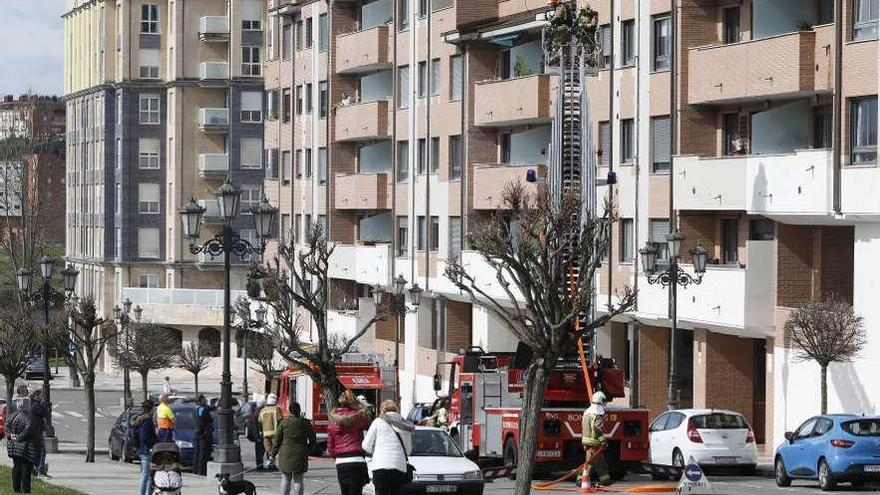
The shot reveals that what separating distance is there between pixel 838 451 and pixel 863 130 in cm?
1067

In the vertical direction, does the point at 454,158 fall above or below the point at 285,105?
below

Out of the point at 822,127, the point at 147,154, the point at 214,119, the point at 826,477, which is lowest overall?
the point at 826,477

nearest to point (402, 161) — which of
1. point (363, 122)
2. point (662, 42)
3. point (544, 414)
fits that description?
point (363, 122)

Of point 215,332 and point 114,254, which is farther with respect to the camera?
point 114,254

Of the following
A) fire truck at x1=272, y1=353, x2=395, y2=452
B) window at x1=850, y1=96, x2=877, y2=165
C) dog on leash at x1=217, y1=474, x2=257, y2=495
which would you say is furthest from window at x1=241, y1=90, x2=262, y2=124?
dog on leash at x1=217, y1=474, x2=257, y2=495

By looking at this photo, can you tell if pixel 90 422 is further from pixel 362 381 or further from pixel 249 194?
pixel 249 194

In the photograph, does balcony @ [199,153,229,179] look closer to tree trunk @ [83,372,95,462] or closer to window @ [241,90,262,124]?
window @ [241,90,262,124]

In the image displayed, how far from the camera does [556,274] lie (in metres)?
29.4

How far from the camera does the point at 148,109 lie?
120m

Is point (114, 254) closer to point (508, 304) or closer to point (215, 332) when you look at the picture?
point (215, 332)

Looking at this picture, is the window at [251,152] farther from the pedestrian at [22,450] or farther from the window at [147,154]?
the pedestrian at [22,450]

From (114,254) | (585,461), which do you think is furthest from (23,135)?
(585,461)

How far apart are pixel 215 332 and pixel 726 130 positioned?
6530cm

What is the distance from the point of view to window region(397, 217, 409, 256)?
7288 centimetres
